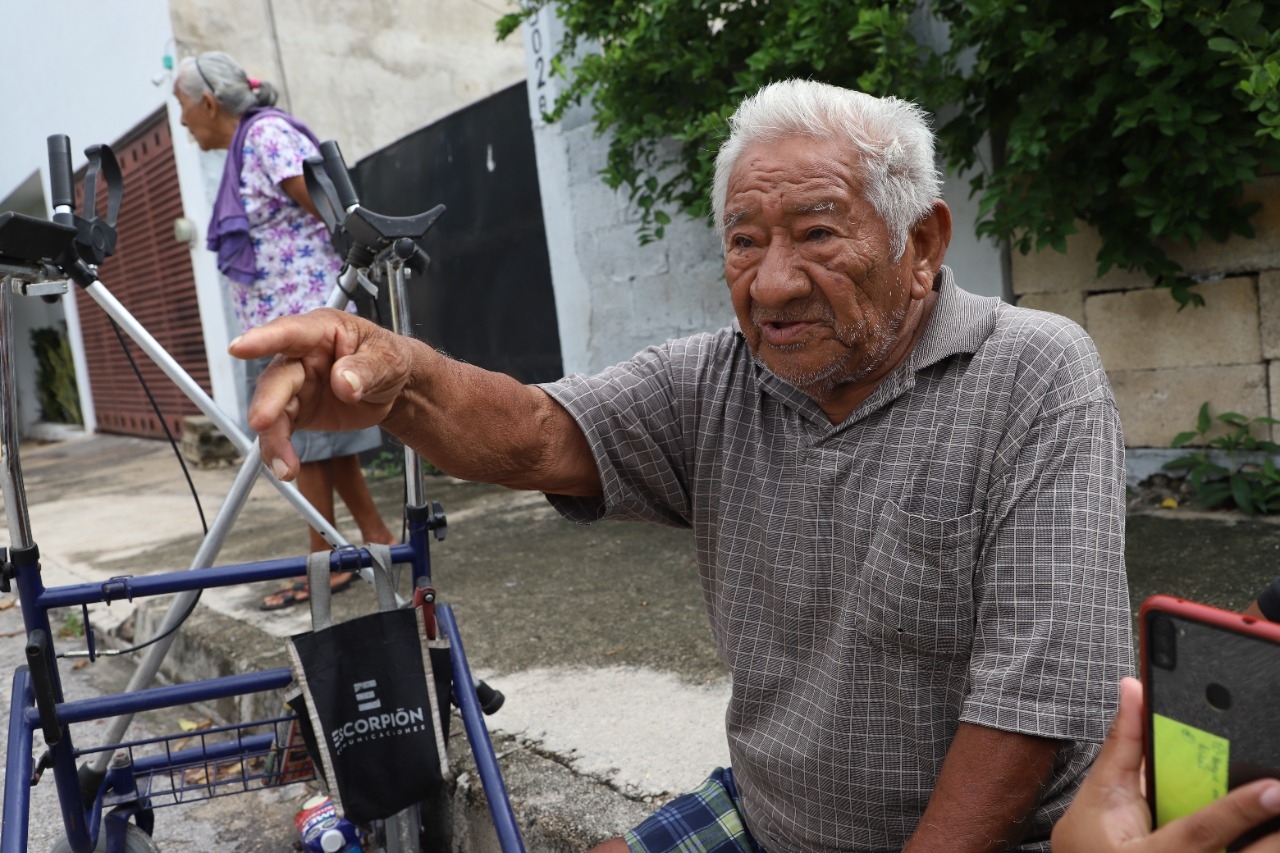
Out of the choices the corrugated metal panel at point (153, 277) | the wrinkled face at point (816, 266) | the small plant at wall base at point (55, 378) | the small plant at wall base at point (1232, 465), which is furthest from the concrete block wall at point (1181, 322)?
the small plant at wall base at point (55, 378)

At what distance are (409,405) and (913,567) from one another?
2.36ft

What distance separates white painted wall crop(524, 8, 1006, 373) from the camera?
4.77m

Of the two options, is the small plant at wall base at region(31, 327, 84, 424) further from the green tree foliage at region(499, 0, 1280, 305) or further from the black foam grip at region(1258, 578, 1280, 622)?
the black foam grip at region(1258, 578, 1280, 622)

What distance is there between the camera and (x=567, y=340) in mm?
5473

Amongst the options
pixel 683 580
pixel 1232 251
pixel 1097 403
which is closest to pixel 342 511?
pixel 683 580

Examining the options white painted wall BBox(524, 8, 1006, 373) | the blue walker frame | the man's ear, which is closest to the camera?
the man's ear

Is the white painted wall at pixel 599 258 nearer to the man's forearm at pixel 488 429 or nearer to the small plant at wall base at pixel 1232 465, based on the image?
the small plant at wall base at pixel 1232 465

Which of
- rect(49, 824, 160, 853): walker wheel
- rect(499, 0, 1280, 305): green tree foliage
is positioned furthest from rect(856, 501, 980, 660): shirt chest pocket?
rect(499, 0, 1280, 305): green tree foliage

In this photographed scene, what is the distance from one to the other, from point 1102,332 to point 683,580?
1.75 m

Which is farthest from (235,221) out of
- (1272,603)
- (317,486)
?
(1272,603)

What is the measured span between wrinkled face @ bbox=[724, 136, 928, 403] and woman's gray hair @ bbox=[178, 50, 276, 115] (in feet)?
8.64

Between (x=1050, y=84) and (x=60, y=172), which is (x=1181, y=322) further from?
(x=60, y=172)

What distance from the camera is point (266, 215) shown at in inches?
138

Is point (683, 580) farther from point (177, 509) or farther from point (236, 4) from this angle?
point (236, 4)
